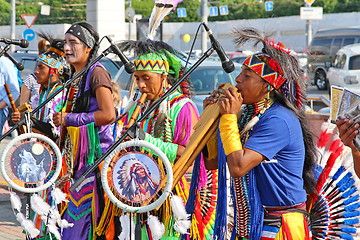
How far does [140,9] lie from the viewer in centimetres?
5153

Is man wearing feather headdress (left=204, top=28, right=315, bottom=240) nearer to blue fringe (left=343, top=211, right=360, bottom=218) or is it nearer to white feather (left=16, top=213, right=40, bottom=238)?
blue fringe (left=343, top=211, right=360, bottom=218)

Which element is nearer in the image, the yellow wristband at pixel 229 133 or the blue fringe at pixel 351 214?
the yellow wristband at pixel 229 133

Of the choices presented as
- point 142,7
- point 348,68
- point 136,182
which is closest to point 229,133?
point 136,182

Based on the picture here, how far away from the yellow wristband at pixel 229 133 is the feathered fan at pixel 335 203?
2.15ft

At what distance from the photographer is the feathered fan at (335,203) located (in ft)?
11.5

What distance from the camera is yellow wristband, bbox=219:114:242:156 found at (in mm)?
3083

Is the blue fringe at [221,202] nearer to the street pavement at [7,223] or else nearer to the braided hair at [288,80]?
the braided hair at [288,80]

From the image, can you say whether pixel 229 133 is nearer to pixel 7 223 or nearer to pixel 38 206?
pixel 38 206

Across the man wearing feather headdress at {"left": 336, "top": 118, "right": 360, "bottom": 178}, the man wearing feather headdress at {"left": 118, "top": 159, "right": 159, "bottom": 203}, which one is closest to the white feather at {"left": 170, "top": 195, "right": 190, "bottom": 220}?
the man wearing feather headdress at {"left": 118, "top": 159, "right": 159, "bottom": 203}

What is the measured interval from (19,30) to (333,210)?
4055cm

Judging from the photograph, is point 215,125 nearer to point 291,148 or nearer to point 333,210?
point 291,148

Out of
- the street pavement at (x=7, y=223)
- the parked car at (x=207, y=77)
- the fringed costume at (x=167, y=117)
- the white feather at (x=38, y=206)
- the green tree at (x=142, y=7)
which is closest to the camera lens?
the fringed costume at (x=167, y=117)

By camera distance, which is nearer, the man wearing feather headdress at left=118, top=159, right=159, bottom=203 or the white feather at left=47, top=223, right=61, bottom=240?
the man wearing feather headdress at left=118, top=159, right=159, bottom=203

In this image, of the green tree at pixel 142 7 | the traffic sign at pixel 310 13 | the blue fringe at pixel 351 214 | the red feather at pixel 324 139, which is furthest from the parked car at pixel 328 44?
the green tree at pixel 142 7
